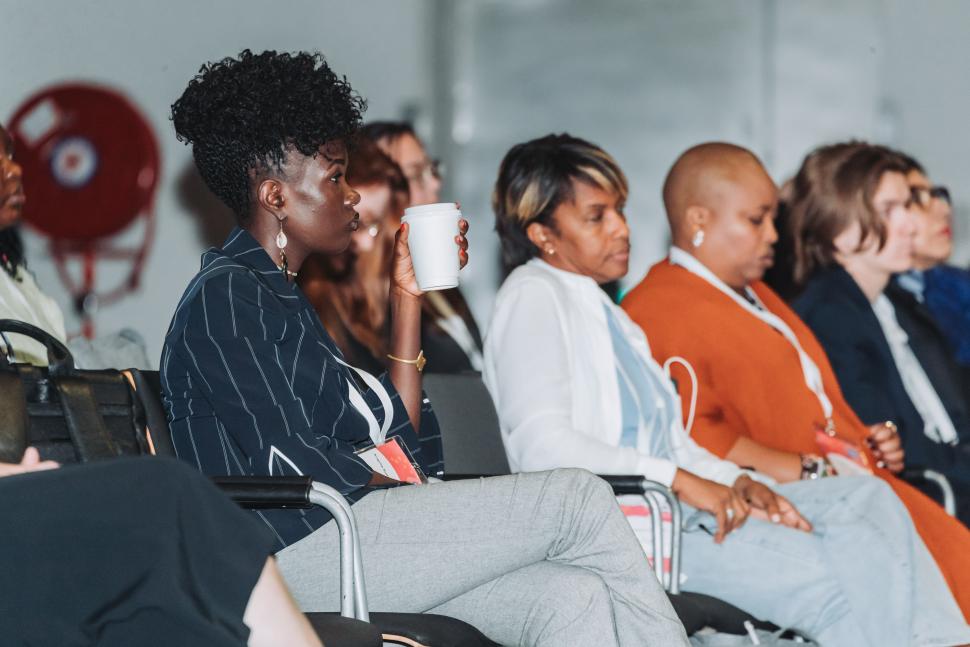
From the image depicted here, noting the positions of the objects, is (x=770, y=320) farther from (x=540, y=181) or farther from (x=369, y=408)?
(x=369, y=408)

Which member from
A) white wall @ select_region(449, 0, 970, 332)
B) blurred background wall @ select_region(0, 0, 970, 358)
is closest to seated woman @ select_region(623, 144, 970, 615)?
blurred background wall @ select_region(0, 0, 970, 358)

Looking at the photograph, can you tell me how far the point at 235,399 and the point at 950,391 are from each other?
2.98 meters

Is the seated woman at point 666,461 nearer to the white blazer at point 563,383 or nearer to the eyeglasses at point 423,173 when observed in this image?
the white blazer at point 563,383

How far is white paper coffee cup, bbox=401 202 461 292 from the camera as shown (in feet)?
8.05

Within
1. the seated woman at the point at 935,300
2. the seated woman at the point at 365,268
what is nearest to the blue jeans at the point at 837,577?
the seated woman at the point at 365,268

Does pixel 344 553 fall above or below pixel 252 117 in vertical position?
below

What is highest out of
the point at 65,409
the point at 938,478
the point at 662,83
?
the point at 662,83

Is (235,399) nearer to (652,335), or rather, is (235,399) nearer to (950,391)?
(652,335)

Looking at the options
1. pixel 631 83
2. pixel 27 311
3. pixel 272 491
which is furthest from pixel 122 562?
pixel 631 83

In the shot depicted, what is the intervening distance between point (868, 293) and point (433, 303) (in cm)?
142

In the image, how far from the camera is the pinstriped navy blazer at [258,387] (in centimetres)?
219

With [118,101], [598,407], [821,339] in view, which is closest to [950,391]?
[821,339]

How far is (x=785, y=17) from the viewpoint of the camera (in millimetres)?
6152

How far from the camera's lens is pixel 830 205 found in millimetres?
4211
